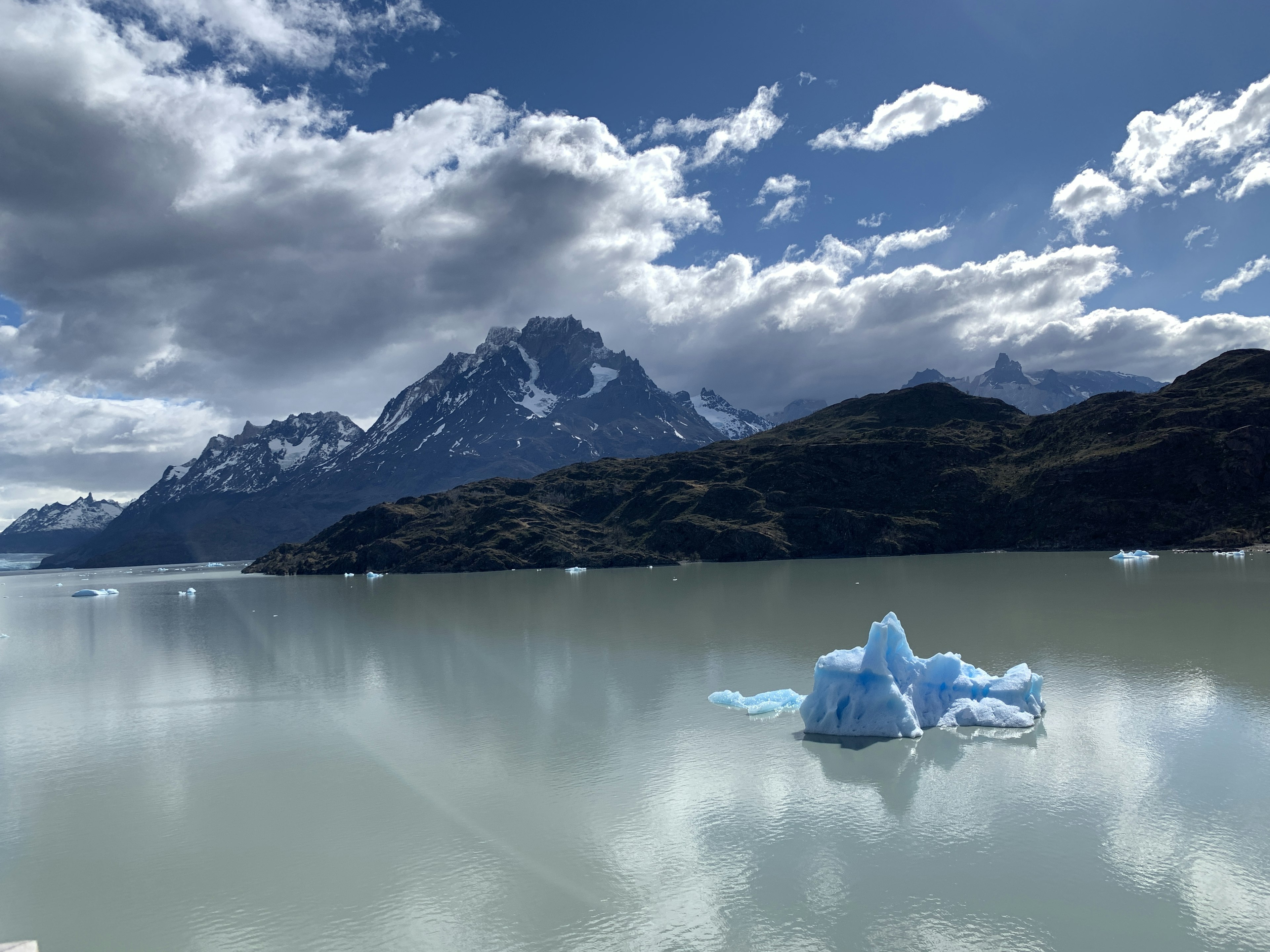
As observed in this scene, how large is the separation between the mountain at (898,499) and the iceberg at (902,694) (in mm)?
98211

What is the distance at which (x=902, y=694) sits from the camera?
22.0 metres

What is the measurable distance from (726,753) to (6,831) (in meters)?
16.3

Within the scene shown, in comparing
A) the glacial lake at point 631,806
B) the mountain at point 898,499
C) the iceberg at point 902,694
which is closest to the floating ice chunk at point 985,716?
the iceberg at point 902,694

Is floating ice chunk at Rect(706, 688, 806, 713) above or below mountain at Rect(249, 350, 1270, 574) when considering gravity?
below

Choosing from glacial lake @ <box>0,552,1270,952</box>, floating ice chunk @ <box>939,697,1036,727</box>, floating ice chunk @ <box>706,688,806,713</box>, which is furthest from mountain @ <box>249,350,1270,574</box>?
floating ice chunk @ <box>706,688,806,713</box>

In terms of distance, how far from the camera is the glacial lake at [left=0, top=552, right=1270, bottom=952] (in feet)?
38.8

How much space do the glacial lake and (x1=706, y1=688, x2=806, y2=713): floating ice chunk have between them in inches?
32.3

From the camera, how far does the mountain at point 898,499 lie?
109438mm

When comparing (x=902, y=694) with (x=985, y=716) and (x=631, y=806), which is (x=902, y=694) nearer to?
(x=985, y=716)

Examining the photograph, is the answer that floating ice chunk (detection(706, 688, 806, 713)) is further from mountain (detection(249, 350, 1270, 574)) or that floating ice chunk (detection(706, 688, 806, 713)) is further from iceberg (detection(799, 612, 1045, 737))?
mountain (detection(249, 350, 1270, 574))

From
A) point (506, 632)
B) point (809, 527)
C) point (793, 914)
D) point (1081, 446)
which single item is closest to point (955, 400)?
point (1081, 446)

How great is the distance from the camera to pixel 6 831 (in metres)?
16.9

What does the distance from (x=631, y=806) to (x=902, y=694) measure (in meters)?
9.58

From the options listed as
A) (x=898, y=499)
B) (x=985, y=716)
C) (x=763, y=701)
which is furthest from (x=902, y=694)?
(x=898, y=499)
